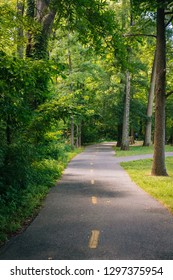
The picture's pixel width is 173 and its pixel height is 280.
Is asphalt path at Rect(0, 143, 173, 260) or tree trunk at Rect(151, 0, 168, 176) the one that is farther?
tree trunk at Rect(151, 0, 168, 176)

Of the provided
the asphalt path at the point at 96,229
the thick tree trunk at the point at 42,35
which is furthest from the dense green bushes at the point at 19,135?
the thick tree trunk at the point at 42,35

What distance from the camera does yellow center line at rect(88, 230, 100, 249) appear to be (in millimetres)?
6615

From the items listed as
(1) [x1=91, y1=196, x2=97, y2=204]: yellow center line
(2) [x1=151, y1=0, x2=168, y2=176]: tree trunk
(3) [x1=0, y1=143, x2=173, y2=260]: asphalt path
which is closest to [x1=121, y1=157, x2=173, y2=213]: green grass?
(3) [x1=0, y1=143, x2=173, y2=260]: asphalt path

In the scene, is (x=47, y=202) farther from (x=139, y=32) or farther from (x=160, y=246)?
(x=139, y=32)

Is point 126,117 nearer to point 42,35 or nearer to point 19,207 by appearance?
point 42,35

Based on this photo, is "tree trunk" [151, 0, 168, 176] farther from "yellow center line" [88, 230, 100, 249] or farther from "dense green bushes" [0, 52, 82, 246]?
"yellow center line" [88, 230, 100, 249]

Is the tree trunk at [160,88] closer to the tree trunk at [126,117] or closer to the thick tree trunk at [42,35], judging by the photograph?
the thick tree trunk at [42,35]

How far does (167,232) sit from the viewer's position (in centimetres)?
755

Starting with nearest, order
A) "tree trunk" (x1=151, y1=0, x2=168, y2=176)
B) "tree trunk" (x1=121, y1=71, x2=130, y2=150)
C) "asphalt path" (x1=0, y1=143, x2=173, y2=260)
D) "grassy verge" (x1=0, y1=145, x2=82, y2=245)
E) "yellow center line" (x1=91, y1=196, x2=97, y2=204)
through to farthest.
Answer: "asphalt path" (x1=0, y1=143, x2=173, y2=260) < "grassy verge" (x1=0, y1=145, x2=82, y2=245) < "yellow center line" (x1=91, y1=196, x2=97, y2=204) < "tree trunk" (x1=151, y1=0, x2=168, y2=176) < "tree trunk" (x1=121, y1=71, x2=130, y2=150)

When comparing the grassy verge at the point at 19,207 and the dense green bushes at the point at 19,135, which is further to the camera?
the grassy verge at the point at 19,207

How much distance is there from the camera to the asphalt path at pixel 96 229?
6156mm

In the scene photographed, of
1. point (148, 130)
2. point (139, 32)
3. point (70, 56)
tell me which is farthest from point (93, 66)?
point (139, 32)

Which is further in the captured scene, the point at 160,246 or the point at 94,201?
the point at 94,201
